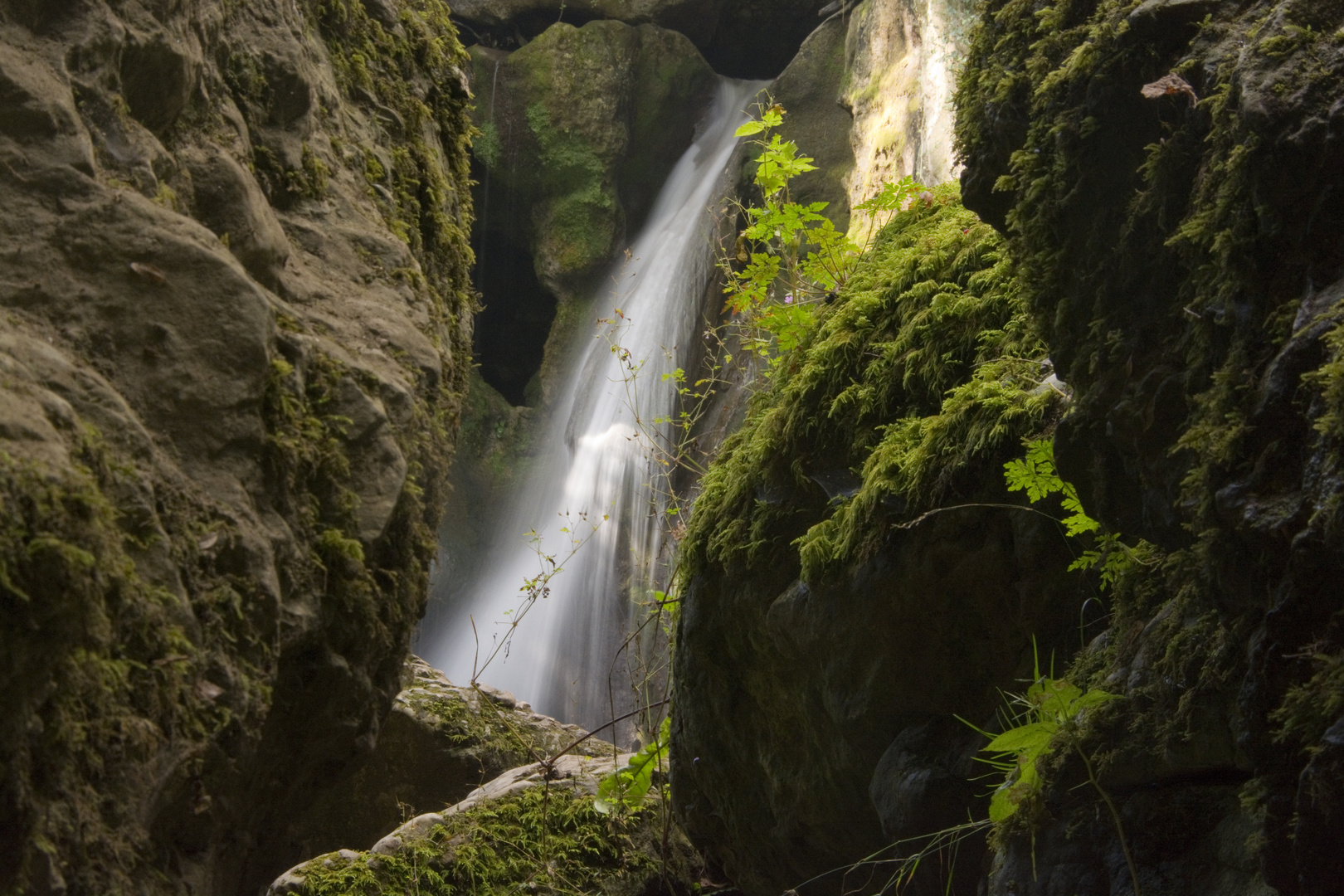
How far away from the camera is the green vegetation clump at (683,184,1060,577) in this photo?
3.36m

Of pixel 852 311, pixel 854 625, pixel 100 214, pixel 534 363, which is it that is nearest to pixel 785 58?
pixel 534 363

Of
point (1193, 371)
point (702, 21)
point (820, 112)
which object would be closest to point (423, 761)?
point (1193, 371)

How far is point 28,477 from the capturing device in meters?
1.39

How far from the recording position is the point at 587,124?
51.4 ft

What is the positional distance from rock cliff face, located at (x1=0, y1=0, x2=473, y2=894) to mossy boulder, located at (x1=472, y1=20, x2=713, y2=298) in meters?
13.0

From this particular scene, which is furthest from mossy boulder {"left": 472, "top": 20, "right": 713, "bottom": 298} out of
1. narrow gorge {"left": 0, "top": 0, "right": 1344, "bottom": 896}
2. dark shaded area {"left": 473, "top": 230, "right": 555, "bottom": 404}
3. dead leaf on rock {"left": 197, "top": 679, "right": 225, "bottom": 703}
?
dead leaf on rock {"left": 197, "top": 679, "right": 225, "bottom": 703}

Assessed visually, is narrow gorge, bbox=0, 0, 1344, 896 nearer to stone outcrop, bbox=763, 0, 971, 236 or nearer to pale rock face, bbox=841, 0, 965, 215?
pale rock face, bbox=841, 0, 965, 215

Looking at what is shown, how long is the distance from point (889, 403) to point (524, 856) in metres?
2.98

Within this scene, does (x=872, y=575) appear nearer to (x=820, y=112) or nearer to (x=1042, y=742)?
(x=1042, y=742)

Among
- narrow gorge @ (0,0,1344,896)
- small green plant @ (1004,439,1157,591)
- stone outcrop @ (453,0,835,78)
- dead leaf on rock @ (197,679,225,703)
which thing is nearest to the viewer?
narrow gorge @ (0,0,1344,896)

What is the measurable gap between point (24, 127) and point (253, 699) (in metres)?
1.18

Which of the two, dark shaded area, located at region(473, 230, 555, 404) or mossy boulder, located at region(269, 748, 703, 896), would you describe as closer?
mossy boulder, located at region(269, 748, 703, 896)

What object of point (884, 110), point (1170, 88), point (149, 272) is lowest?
point (149, 272)

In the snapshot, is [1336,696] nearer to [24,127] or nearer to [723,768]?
[24,127]
